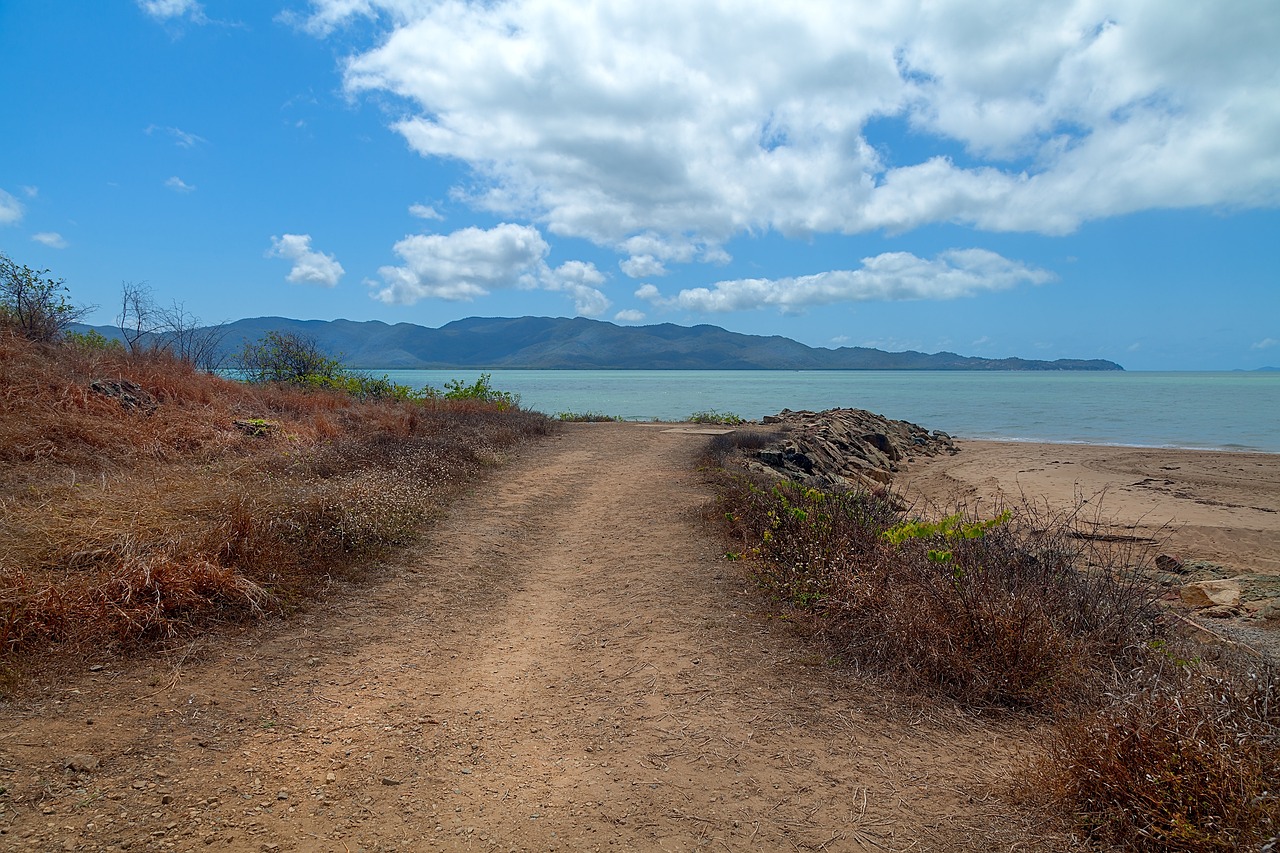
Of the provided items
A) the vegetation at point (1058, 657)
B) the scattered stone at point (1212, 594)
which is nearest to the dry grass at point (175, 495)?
the vegetation at point (1058, 657)

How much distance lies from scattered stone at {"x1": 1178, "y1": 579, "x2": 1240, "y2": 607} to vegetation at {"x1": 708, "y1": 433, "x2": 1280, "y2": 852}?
2.57m

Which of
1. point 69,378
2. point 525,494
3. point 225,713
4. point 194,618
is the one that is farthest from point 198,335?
point 225,713

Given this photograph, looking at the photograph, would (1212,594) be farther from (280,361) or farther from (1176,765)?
(280,361)

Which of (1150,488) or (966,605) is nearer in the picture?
(966,605)

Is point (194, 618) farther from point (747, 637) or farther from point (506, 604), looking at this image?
point (747, 637)

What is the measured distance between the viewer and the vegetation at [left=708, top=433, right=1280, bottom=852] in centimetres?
294

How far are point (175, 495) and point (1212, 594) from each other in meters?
11.1

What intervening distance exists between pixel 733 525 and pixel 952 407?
159 ft

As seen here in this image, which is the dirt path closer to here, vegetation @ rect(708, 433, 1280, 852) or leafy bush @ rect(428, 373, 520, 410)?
vegetation @ rect(708, 433, 1280, 852)

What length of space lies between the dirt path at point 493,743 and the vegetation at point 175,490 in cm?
46

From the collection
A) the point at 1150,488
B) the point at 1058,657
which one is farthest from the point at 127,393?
the point at 1150,488

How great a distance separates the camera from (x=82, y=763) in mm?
3479

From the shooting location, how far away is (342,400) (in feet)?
59.0

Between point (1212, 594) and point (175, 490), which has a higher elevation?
point (175, 490)
